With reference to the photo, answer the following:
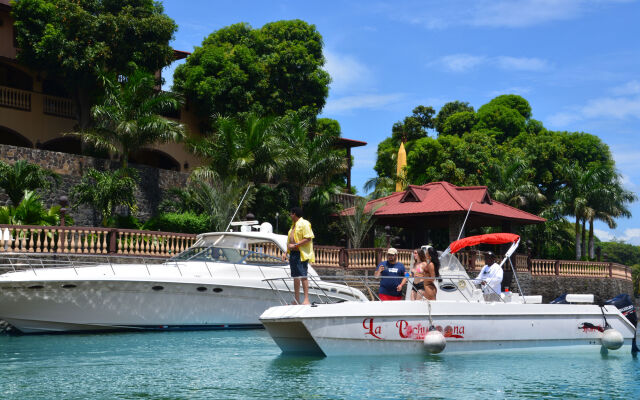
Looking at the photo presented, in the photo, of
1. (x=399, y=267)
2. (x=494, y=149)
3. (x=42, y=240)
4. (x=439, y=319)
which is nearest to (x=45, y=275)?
(x=42, y=240)

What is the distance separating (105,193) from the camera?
82.2ft

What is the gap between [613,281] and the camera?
3347 centimetres

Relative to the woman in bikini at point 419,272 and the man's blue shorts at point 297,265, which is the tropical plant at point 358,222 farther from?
the man's blue shorts at point 297,265

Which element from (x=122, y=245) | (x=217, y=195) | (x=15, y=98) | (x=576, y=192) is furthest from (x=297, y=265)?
(x=576, y=192)

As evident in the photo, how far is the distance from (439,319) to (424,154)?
29.5 meters

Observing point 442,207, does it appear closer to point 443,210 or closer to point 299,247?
point 443,210

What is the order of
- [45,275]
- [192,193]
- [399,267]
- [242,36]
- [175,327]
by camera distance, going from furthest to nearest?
[242,36] < [192,193] < [175,327] < [45,275] < [399,267]

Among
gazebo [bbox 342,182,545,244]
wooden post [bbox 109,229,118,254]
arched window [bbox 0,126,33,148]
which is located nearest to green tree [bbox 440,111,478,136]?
gazebo [bbox 342,182,545,244]

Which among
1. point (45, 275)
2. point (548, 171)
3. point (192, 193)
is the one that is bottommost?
point (45, 275)

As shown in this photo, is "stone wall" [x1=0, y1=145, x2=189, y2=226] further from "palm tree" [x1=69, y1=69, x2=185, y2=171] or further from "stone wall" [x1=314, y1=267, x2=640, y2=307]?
"stone wall" [x1=314, y1=267, x2=640, y2=307]

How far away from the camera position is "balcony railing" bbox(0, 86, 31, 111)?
102 feet

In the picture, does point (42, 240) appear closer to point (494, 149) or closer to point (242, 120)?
point (242, 120)

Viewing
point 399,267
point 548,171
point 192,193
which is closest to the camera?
point 399,267

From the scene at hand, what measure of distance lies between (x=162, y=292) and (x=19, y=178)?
35.2 feet
